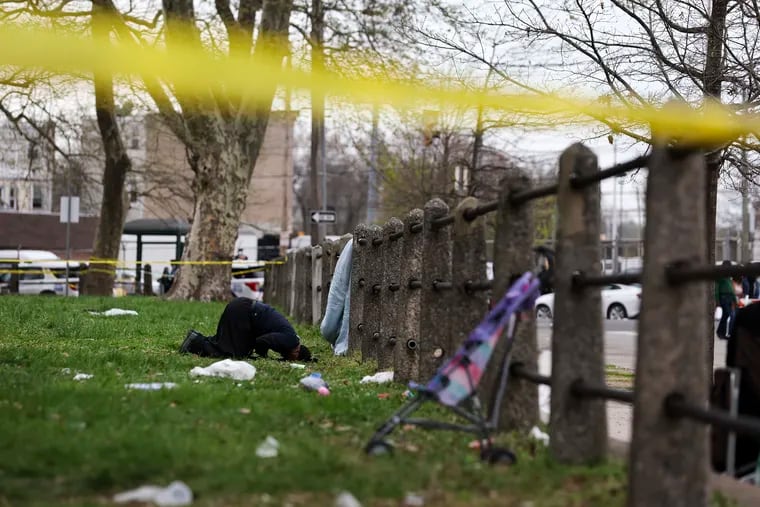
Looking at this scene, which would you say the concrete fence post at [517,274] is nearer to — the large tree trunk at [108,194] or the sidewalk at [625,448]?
the sidewalk at [625,448]

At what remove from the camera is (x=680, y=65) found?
9.66 m

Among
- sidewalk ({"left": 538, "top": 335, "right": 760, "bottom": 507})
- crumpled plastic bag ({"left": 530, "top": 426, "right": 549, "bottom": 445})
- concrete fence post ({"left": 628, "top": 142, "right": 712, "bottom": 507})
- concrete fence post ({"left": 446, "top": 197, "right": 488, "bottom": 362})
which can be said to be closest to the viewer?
concrete fence post ({"left": 628, "top": 142, "right": 712, "bottom": 507})

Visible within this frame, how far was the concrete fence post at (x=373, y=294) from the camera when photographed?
34.3ft

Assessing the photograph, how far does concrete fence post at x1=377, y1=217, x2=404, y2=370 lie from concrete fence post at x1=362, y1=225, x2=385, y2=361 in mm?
340

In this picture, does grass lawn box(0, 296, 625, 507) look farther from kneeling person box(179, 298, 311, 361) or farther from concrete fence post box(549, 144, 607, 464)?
kneeling person box(179, 298, 311, 361)

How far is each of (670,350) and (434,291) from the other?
377 cm

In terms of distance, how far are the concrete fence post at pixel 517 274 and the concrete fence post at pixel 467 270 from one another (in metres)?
0.91

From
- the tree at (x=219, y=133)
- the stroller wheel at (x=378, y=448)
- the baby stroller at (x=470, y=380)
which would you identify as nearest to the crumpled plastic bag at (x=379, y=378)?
the baby stroller at (x=470, y=380)

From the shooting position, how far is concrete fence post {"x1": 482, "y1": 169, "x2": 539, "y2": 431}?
219 inches

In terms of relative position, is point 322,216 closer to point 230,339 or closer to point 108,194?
point 108,194

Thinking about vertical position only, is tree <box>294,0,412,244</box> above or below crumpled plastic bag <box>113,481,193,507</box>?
above

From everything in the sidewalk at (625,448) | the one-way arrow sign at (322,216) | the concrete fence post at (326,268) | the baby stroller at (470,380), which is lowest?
the sidewalk at (625,448)

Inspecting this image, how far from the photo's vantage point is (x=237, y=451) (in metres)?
4.79

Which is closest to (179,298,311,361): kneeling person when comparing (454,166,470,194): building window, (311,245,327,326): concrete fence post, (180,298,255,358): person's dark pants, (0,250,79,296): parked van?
(180,298,255,358): person's dark pants
